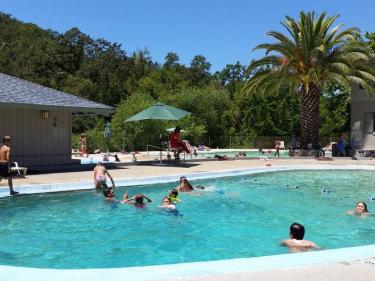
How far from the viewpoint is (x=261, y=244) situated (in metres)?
8.92

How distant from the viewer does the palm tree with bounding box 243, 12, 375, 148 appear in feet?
88.3

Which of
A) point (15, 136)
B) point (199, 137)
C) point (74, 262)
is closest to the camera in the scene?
point (74, 262)

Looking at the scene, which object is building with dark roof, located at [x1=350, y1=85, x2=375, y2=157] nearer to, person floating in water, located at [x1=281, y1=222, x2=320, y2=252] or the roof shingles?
the roof shingles

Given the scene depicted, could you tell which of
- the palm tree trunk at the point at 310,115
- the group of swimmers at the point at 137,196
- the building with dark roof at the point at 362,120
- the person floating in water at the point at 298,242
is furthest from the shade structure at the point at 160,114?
the building with dark roof at the point at 362,120

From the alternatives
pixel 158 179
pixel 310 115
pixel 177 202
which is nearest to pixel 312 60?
pixel 310 115

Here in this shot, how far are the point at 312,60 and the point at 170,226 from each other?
1960 centimetres

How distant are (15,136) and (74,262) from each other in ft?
39.9

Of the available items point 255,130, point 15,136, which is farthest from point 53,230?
point 255,130

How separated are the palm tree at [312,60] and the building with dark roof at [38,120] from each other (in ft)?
40.1

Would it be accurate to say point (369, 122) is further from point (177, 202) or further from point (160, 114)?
point (177, 202)

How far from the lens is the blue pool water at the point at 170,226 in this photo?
316 inches

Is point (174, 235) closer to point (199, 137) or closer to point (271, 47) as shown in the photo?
point (271, 47)

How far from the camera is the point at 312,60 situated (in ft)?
89.0

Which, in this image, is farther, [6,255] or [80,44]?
[80,44]
